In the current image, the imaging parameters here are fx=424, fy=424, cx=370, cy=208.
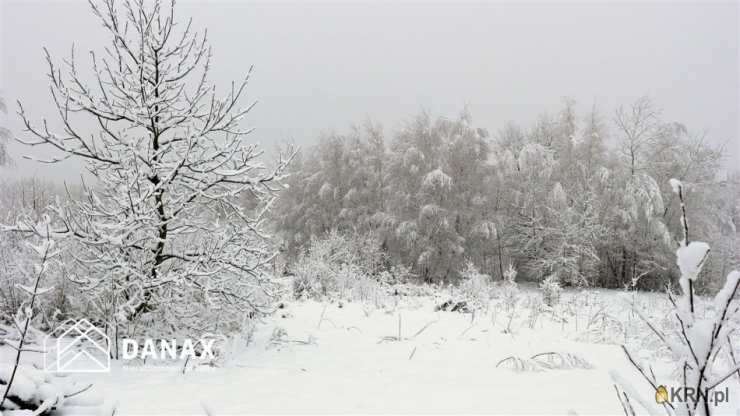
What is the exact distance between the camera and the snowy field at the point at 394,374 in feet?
11.6

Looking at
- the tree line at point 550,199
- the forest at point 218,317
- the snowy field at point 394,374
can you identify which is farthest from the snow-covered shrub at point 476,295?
the tree line at point 550,199

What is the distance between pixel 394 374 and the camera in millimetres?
4566

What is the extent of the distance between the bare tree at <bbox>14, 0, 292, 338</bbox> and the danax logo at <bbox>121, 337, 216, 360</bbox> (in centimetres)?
25

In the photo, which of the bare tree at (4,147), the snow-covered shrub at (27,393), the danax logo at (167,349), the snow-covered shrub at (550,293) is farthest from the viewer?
the bare tree at (4,147)

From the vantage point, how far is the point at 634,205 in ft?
64.6

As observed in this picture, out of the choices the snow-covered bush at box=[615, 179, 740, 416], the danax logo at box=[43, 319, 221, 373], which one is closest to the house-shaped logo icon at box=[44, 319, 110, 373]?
the danax logo at box=[43, 319, 221, 373]

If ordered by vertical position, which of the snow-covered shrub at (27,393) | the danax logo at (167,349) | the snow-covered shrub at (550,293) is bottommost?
the snow-covered shrub at (550,293)

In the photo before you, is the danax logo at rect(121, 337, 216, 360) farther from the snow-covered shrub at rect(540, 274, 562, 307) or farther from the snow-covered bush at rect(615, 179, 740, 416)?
the snow-covered shrub at rect(540, 274, 562, 307)

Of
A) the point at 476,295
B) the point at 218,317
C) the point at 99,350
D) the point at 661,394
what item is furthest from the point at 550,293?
the point at 661,394

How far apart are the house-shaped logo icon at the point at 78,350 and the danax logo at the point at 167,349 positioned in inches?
9.2

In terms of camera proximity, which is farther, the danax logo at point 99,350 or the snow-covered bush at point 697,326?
the danax logo at point 99,350

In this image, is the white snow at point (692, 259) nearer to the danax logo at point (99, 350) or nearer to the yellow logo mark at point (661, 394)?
the yellow logo mark at point (661, 394)

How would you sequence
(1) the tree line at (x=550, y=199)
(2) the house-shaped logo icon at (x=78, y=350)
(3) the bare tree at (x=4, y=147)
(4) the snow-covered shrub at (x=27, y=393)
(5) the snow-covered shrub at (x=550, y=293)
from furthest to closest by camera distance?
(1) the tree line at (x=550, y=199) < (3) the bare tree at (x=4, y=147) < (5) the snow-covered shrub at (x=550, y=293) < (2) the house-shaped logo icon at (x=78, y=350) < (4) the snow-covered shrub at (x=27, y=393)

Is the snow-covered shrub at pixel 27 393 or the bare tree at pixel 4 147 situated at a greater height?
the bare tree at pixel 4 147
